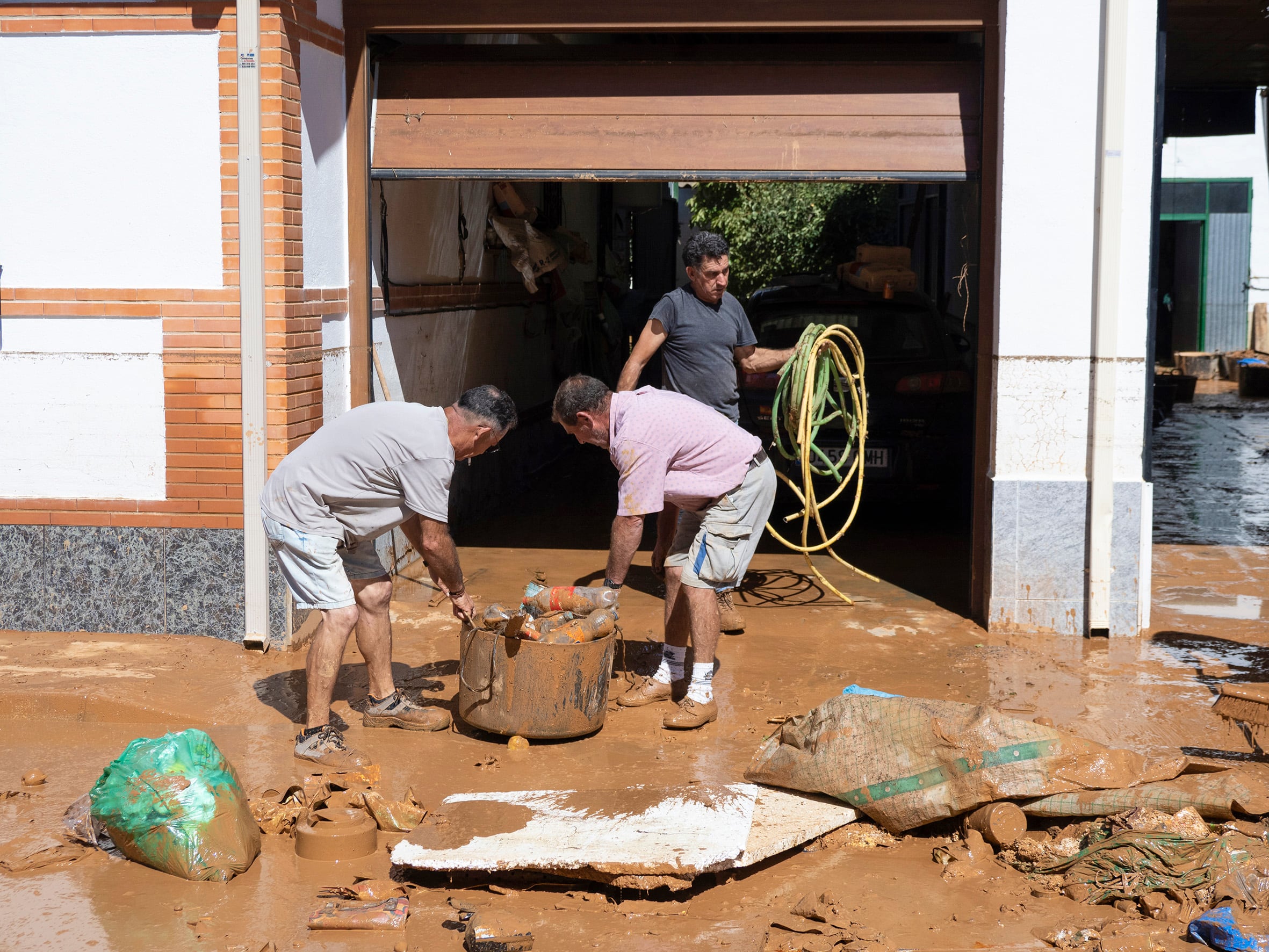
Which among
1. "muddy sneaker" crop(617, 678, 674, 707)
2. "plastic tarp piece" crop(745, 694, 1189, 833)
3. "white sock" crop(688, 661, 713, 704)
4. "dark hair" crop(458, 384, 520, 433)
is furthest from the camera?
"muddy sneaker" crop(617, 678, 674, 707)

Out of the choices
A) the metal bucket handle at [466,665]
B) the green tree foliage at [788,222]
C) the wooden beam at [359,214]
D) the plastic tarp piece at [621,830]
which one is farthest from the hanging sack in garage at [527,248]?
the green tree foliage at [788,222]

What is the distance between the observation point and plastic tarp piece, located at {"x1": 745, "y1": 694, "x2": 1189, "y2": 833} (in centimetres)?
420

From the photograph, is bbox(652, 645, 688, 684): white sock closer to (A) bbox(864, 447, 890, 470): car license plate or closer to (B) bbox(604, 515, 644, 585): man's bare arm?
(B) bbox(604, 515, 644, 585): man's bare arm

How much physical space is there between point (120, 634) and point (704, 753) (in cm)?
325

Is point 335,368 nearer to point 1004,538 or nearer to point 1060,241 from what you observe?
point 1004,538

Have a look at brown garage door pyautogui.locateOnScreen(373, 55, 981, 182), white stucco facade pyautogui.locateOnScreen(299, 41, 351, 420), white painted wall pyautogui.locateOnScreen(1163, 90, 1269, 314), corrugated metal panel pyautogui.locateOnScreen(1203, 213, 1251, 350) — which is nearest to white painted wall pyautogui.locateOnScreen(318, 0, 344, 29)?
white stucco facade pyautogui.locateOnScreen(299, 41, 351, 420)

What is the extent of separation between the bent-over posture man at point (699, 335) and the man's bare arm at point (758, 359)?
0.18 feet

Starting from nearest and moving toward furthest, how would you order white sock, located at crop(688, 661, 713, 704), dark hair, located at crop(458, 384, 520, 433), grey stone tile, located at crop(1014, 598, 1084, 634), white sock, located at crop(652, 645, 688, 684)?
dark hair, located at crop(458, 384, 520, 433), white sock, located at crop(688, 661, 713, 704), white sock, located at crop(652, 645, 688, 684), grey stone tile, located at crop(1014, 598, 1084, 634)

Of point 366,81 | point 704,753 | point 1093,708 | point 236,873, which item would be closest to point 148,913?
point 236,873

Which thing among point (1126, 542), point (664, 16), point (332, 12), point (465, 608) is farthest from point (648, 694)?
point (332, 12)

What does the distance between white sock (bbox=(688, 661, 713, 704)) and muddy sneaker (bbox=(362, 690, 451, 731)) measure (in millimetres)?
1049

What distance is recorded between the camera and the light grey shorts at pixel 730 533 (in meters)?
5.43

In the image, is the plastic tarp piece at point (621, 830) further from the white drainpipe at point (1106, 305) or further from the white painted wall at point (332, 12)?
the white painted wall at point (332, 12)

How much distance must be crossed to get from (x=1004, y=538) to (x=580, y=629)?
106 inches
